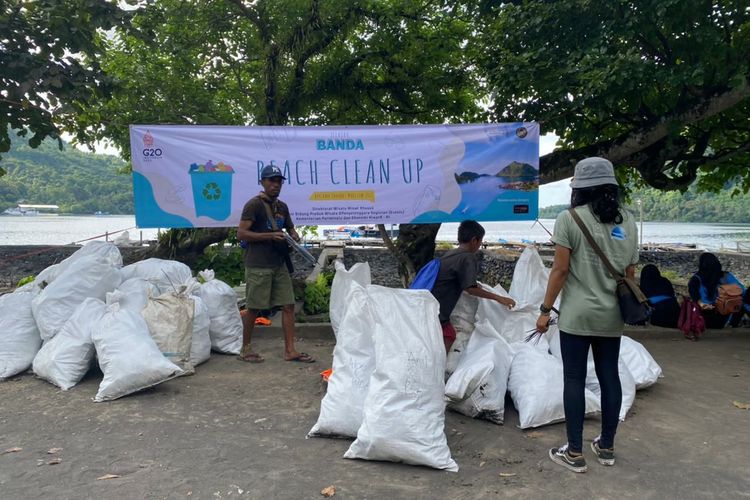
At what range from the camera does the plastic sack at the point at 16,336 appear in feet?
13.4

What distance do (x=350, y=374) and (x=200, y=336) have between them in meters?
1.96

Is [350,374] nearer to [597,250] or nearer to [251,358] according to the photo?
[597,250]

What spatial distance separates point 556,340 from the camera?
4016mm

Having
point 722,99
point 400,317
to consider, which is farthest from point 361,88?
point 400,317

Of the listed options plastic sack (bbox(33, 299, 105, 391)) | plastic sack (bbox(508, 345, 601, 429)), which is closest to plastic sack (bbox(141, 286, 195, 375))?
plastic sack (bbox(33, 299, 105, 391))

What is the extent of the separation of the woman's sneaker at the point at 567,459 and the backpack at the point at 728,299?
382cm

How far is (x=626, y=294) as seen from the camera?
261 cm

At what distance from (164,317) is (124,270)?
100 cm

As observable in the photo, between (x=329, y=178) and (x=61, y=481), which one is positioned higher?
(x=329, y=178)

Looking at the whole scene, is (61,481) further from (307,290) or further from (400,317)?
(307,290)

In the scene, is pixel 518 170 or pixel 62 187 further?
pixel 62 187

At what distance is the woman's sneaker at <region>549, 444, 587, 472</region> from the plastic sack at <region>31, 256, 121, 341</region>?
370 centimetres

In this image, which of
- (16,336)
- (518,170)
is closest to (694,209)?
(518,170)

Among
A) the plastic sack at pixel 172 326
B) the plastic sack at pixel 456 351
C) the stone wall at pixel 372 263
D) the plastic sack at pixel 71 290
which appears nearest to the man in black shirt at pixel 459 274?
the plastic sack at pixel 456 351
